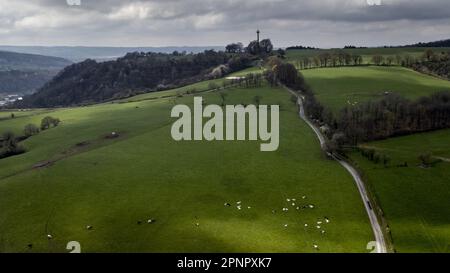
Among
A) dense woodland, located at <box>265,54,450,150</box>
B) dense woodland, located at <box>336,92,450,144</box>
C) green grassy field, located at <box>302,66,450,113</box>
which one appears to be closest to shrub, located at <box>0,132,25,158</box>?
dense woodland, located at <box>265,54,450,150</box>

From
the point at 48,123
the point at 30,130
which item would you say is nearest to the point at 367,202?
the point at 30,130

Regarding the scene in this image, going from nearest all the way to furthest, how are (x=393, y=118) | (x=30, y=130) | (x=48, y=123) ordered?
(x=393, y=118)
(x=30, y=130)
(x=48, y=123)

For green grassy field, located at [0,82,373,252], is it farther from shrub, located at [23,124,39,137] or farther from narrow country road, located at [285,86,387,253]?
shrub, located at [23,124,39,137]

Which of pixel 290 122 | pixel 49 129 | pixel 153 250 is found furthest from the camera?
pixel 49 129

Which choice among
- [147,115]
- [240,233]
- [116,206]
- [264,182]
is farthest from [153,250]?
[147,115]

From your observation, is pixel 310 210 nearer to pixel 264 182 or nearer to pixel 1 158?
pixel 264 182

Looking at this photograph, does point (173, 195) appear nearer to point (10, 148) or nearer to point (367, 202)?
point (367, 202)
